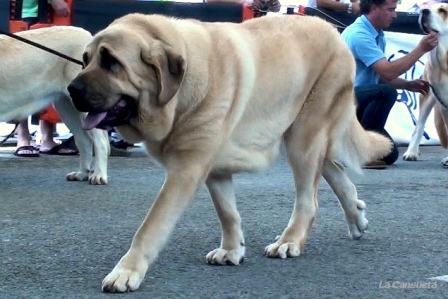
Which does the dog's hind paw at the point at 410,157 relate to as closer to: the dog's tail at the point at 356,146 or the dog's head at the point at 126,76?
the dog's tail at the point at 356,146

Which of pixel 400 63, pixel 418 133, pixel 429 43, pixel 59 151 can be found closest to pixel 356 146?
pixel 400 63

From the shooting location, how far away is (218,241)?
435 cm

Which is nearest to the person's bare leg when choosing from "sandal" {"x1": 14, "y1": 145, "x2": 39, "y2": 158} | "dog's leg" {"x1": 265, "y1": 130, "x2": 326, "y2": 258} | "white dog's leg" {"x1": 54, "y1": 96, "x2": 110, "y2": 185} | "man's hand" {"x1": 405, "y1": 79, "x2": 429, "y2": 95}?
"sandal" {"x1": 14, "y1": 145, "x2": 39, "y2": 158}

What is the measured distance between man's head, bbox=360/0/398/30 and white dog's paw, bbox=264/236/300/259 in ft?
13.4

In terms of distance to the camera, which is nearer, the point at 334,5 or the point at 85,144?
the point at 85,144

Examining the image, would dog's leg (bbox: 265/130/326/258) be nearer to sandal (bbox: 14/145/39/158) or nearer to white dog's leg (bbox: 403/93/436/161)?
sandal (bbox: 14/145/39/158)

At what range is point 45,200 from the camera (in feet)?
18.8

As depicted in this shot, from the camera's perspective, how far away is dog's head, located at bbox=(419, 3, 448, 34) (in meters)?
8.29

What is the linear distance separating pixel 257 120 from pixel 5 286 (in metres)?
1.31

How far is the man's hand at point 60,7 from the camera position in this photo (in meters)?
8.38

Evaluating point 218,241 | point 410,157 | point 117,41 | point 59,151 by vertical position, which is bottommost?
point 59,151

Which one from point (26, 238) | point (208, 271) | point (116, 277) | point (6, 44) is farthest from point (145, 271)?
point (6, 44)

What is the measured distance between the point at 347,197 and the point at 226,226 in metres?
0.82

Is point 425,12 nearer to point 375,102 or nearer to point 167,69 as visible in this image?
point 375,102
